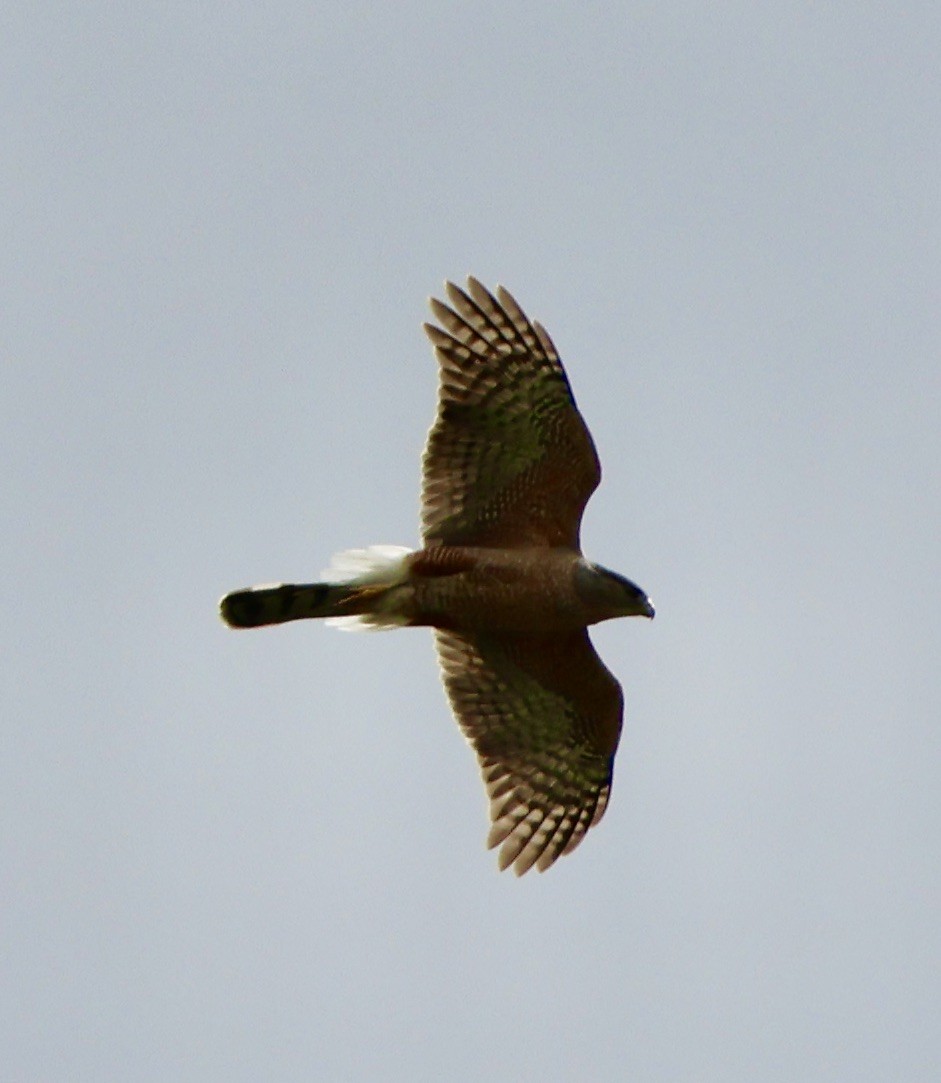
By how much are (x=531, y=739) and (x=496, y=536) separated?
1.58 meters

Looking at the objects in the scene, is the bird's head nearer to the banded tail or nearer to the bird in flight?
the bird in flight

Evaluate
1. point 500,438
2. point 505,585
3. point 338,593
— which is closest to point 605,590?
point 505,585

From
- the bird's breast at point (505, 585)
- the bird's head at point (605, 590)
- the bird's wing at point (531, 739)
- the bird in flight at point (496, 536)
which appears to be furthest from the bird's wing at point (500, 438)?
the bird's wing at point (531, 739)

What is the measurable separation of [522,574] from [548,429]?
0.95m

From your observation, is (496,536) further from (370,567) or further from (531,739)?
(531,739)

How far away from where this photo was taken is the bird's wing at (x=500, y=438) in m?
12.9

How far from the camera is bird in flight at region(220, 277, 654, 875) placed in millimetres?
12977

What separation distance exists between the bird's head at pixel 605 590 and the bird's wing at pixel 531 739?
28.4 inches

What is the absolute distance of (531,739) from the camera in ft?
45.8

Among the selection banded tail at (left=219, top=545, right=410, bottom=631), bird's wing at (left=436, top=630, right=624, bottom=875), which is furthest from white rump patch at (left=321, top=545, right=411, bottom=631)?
bird's wing at (left=436, top=630, right=624, bottom=875)

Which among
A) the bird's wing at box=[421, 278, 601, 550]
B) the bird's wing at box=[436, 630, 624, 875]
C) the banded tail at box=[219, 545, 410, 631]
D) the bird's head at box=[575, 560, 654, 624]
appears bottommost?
the bird's wing at box=[436, 630, 624, 875]

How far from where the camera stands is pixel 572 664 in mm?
13547

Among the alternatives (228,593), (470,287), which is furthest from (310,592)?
(470,287)

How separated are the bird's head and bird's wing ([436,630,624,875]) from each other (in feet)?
2.36
